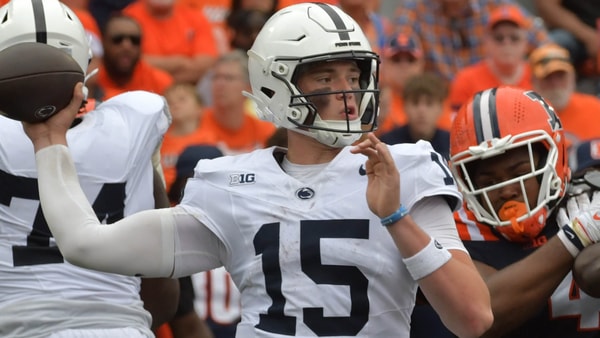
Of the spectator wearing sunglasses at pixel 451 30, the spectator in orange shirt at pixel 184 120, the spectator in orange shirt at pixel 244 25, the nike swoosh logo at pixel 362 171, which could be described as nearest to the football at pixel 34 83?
the nike swoosh logo at pixel 362 171

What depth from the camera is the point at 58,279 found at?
12.9 feet

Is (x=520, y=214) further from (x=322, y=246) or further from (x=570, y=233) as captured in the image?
(x=322, y=246)

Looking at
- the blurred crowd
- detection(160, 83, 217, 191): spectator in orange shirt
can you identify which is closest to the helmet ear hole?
the blurred crowd

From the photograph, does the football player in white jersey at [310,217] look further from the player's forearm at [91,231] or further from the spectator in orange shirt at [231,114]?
the spectator in orange shirt at [231,114]

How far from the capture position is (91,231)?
341cm

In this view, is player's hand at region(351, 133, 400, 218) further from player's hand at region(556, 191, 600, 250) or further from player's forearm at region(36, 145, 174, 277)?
player's hand at region(556, 191, 600, 250)

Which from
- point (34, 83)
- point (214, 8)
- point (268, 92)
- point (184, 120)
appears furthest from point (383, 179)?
point (214, 8)

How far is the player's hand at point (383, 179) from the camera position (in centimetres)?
311

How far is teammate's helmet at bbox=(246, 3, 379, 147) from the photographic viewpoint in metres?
3.46

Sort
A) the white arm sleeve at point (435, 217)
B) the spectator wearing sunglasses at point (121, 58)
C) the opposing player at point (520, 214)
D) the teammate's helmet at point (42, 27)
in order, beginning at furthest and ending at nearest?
1. the spectator wearing sunglasses at point (121, 58)
2. the teammate's helmet at point (42, 27)
3. the opposing player at point (520, 214)
4. the white arm sleeve at point (435, 217)

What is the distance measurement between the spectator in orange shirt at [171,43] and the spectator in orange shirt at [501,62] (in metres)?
1.87

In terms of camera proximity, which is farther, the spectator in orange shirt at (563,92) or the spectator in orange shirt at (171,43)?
the spectator in orange shirt at (171,43)

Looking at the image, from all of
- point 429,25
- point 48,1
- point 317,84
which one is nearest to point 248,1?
point 429,25

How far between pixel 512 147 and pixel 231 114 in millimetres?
4333
